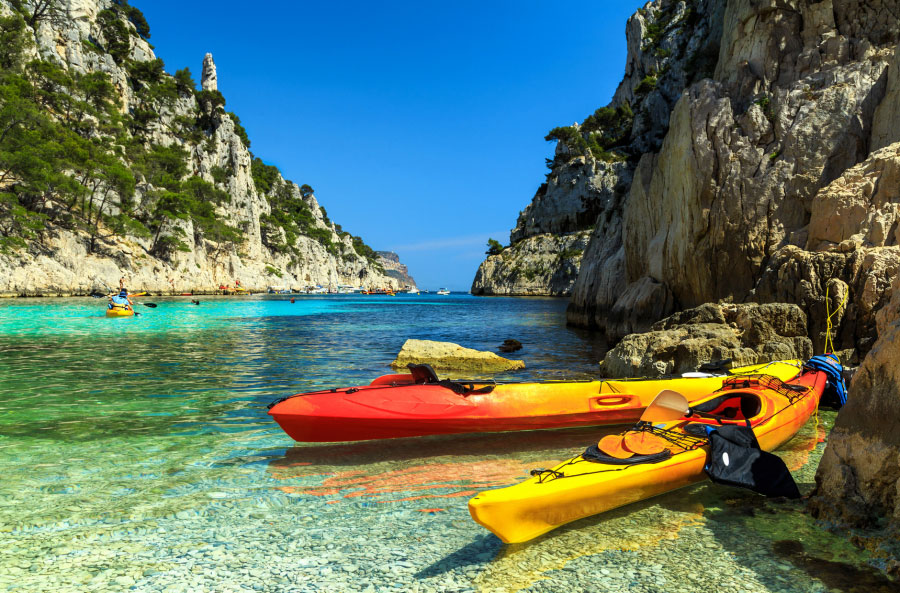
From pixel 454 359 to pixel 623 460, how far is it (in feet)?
27.5

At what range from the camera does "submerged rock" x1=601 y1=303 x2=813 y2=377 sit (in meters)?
9.95

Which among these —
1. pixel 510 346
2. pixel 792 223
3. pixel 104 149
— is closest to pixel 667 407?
pixel 792 223

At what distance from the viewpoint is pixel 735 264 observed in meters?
13.2

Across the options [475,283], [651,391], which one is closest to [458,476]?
[651,391]

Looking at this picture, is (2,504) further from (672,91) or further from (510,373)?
(672,91)

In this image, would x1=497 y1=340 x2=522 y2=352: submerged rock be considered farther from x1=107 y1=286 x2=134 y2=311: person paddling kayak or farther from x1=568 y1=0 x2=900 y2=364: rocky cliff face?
x1=107 y1=286 x2=134 y2=311: person paddling kayak

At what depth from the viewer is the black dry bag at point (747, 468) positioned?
4.59 metres

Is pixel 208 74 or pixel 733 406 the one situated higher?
pixel 208 74

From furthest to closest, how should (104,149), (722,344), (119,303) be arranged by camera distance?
(104,149) → (119,303) → (722,344)

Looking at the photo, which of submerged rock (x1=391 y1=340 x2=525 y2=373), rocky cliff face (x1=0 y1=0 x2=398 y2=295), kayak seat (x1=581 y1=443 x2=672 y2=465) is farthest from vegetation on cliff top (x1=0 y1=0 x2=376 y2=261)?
kayak seat (x1=581 y1=443 x2=672 y2=465)

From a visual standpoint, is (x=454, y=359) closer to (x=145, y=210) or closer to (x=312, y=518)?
(x=312, y=518)

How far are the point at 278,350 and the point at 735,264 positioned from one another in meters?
13.5

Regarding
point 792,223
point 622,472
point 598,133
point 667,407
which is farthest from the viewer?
point 598,133

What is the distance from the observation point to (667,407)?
603 centimetres
